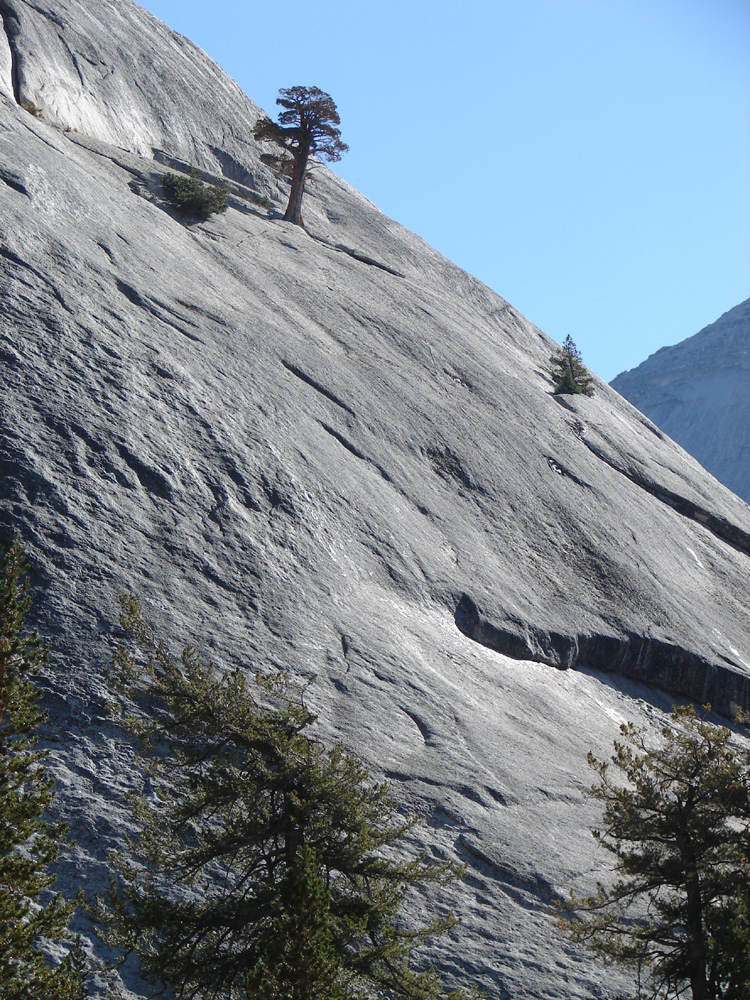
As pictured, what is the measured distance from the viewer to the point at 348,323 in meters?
27.1

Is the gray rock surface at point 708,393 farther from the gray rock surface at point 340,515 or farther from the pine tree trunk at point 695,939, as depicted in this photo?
the pine tree trunk at point 695,939

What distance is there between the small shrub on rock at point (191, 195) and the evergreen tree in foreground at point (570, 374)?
13.5m

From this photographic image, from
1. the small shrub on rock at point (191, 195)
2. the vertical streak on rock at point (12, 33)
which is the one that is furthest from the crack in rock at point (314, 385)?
the vertical streak on rock at point (12, 33)

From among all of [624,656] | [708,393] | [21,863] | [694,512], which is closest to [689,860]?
[21,863]

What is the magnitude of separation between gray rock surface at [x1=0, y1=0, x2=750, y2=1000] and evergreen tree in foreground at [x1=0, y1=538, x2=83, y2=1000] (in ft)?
5.84

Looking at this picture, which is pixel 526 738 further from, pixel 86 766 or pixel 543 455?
pixel 543 455

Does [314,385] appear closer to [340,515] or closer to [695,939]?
[340,515]

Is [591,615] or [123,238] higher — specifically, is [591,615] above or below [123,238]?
below

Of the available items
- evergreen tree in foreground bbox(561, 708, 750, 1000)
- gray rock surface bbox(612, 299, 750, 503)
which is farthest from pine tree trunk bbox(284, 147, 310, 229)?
gray rock surface bbox(612, 299, 750, 503)

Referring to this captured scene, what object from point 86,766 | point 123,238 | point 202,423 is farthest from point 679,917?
point 123,238

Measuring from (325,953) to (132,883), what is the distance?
3.86 m

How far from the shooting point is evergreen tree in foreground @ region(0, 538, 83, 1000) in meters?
7.82

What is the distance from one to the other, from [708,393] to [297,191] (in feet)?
349

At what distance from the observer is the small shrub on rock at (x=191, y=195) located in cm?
2841
